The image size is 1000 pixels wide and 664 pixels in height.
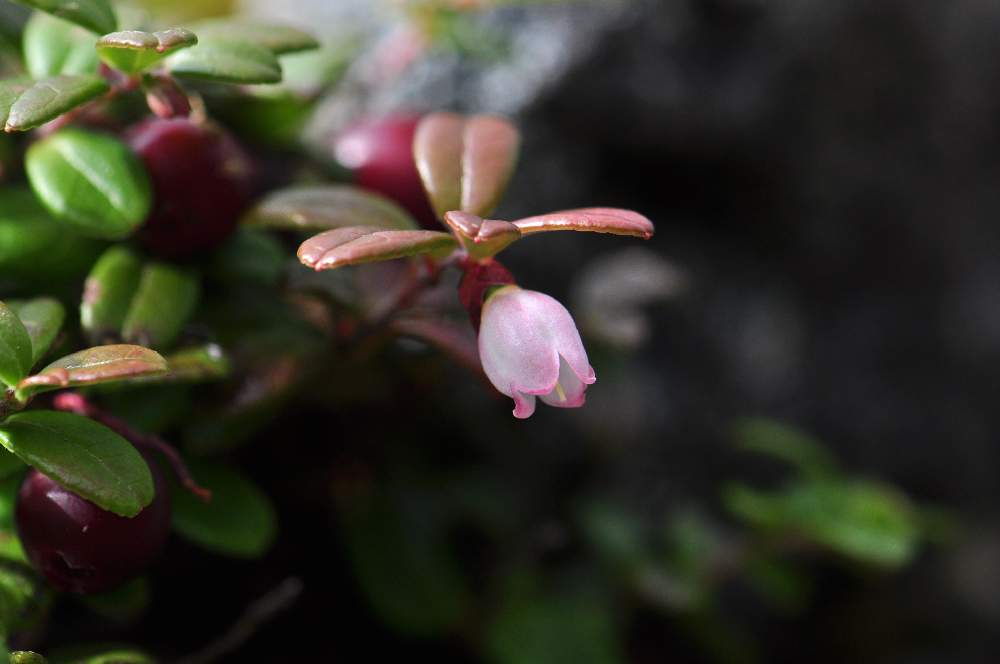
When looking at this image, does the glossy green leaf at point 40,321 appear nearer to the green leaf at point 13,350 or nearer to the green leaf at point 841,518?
the green leaf at point 13,350

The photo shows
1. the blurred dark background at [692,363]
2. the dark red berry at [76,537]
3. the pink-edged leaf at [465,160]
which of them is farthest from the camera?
the blurred dark background at [692,363]

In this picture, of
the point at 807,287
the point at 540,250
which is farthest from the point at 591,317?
the point at 807,287

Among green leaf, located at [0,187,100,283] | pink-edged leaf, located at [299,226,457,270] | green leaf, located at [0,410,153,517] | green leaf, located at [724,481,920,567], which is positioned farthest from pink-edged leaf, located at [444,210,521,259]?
green leaf, located at [724,481,920,567]

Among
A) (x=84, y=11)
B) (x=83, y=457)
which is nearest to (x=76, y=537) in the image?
(x=83, y=457)

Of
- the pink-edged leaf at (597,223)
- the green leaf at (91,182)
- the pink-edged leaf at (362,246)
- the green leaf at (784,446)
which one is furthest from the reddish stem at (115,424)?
the green leaf at (784,446)

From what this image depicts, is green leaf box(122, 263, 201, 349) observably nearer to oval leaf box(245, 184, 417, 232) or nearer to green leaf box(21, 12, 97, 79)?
oval leaf box(245, 184, 417, 232)

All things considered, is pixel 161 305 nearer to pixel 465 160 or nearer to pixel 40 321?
pixel 40 321

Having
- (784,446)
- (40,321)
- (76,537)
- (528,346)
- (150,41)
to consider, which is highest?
(150,41)
